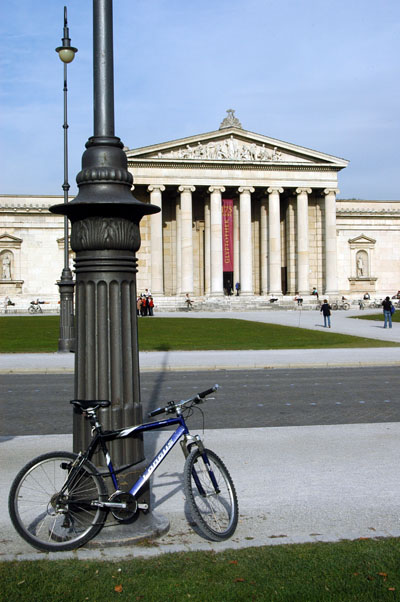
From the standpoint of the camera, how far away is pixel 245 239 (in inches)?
2874

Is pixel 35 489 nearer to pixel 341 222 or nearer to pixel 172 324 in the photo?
pixel 172 324

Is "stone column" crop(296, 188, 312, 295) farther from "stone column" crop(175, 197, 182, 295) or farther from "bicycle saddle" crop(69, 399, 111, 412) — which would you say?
"bicycle saddle" crop(69, 399, 111, 412)

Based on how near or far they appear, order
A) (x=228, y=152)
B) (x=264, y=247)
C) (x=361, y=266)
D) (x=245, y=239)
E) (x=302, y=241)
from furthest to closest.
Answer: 1. (x=361, y=266)
2. (x=264, y=247)
3. (x=302, y=241)
4. (x=228, y=152)
5. (x=245, y=239)

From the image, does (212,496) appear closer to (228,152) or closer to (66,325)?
(66,325)

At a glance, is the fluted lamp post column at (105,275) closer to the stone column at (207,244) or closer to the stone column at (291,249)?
the stone column at (207,244)

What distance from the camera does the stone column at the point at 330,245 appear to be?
74812 millimetres

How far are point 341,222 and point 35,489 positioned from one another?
78.8 metres

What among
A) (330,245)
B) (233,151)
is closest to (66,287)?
(233,151)

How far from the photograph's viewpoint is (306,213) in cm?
7500

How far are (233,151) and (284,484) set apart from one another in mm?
68565

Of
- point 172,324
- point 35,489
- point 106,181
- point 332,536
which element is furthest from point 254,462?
point 172,324

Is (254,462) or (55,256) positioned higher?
(55,256)

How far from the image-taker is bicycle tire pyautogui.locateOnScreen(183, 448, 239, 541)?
18.2 feet

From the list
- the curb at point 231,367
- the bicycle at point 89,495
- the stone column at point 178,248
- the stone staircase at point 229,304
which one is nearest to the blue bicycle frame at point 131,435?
the bicycle at point 89,495
